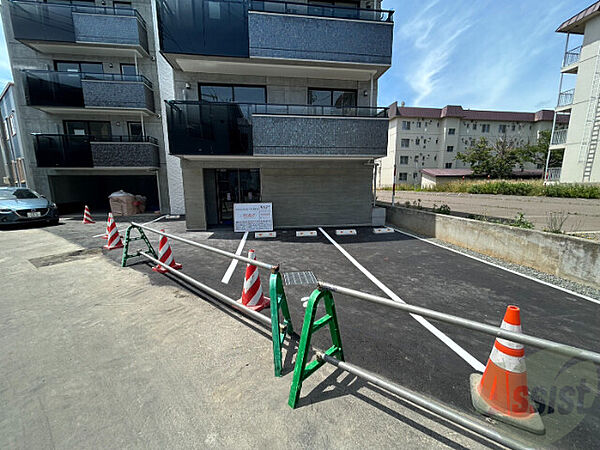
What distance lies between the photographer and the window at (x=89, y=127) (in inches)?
527

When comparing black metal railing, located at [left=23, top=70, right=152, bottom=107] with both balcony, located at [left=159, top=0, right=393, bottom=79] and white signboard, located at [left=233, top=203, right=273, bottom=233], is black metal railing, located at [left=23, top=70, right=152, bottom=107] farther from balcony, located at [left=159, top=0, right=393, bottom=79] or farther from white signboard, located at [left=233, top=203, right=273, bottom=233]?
white signboard, located at [left=233, top=203, right=273, bottom=233]

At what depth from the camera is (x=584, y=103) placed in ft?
61.4

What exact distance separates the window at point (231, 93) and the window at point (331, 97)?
1.87 metres

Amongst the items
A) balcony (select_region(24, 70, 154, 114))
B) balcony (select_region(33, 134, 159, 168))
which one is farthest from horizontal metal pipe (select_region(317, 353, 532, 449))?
balcony (select_region(24, 70, 154, 114))

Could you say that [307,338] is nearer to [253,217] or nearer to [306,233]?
[306,233]

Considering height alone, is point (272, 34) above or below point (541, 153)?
above

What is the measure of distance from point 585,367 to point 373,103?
378 inches

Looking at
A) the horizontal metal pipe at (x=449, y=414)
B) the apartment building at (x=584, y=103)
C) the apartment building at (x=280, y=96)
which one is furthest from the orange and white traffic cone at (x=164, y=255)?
the apartment building at (x=584, y=103)

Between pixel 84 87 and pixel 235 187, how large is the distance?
932cm

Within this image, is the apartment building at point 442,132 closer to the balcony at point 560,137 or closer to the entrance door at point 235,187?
the balcony at point 560,137

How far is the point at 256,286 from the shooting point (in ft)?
12.0

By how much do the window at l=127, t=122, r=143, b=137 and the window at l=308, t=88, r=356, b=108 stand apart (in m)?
9.98

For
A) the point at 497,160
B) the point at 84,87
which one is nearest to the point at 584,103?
the point at 497,160

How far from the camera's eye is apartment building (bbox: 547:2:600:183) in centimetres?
1805
